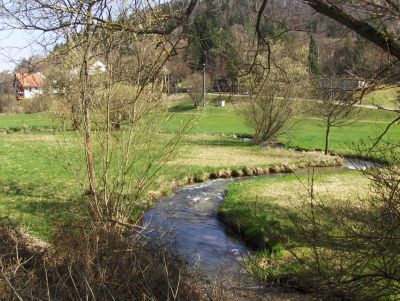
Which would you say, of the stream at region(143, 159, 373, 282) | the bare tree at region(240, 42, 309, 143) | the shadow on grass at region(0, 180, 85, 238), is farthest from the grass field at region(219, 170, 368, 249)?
the bare tree at region(240, 42, 309, 143)

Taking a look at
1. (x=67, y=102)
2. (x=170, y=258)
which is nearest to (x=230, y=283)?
(x=170, y=258)

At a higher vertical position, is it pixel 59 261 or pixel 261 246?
pixel 59 261

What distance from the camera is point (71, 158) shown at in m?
13.3

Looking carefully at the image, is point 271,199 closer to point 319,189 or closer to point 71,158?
point 319,189

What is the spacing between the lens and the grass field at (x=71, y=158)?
11.4 m

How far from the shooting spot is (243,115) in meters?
28.8

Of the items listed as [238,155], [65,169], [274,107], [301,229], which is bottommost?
[238,155]

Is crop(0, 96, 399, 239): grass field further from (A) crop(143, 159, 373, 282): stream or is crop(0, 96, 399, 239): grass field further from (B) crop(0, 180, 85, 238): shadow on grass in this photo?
(A) crop(143, 159, 373, 282): stream

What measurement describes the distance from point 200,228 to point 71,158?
418cm

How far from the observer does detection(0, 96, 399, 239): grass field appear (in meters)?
11.4

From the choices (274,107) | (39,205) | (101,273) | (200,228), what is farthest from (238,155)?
(101,273)

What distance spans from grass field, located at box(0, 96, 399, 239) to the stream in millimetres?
1041

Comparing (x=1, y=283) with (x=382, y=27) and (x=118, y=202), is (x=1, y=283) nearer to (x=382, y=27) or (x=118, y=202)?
(x=118, y=202)

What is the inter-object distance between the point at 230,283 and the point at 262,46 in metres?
3.49
